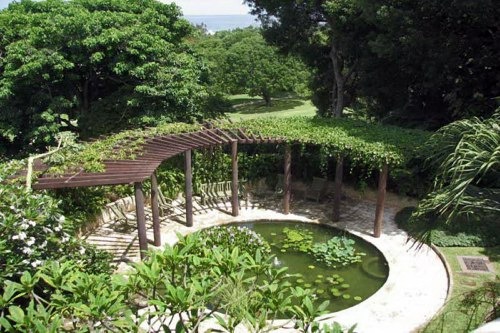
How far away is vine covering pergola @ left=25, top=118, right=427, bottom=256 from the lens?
921 cm

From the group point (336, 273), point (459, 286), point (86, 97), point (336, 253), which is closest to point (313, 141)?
point (336, 253)

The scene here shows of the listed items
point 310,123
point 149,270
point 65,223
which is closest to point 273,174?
point 310,123

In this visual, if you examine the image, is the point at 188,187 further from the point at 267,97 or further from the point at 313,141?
the point at 267,97

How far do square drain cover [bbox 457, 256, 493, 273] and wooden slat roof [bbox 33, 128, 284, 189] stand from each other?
595 cm

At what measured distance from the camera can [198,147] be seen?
12.4 metres

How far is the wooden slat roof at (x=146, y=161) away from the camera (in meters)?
8.59

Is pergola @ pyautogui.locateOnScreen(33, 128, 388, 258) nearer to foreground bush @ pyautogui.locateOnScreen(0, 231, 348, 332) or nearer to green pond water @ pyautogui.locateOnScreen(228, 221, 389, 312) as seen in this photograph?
green pond water @ pyautogui.locateOnScreen(228, 221, 389, 312)

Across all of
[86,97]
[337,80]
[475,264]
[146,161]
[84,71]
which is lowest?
[475,264]

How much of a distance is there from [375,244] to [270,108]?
33069 millimetres

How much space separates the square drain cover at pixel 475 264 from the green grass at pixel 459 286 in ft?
0.36

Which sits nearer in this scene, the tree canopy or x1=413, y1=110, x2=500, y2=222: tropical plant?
x1=413, y1=110, x2=500, y2=222: tropical plant

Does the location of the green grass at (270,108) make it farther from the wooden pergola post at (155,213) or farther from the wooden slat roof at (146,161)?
the wooden pergola post at (155,213)

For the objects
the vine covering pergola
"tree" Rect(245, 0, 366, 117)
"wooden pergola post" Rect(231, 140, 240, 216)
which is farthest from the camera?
"tree" Rect(245, 0, 366, 117)

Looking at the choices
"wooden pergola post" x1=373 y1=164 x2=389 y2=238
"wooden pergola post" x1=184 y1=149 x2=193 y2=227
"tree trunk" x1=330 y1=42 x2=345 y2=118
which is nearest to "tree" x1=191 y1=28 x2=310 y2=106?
"tree trunk" x1=330 y1=42 x2=345 y2=118
